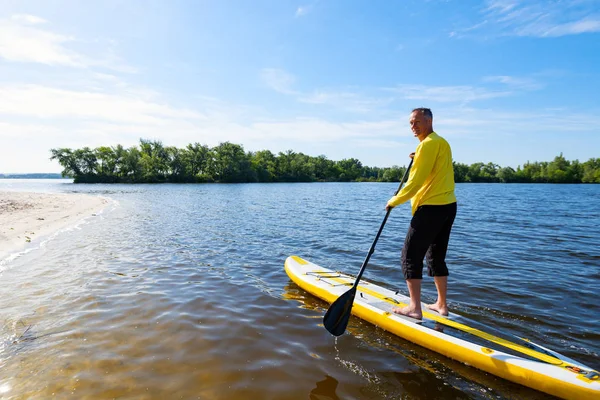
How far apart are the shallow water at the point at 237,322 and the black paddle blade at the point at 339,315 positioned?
0.83ft

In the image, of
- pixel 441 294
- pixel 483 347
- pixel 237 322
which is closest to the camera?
pixel 483 347

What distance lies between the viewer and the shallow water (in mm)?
3832

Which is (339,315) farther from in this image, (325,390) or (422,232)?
(422,232)

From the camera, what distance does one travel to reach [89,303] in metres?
6.04

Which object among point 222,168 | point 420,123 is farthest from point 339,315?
point 222,168

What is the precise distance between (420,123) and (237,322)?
424 centimetres

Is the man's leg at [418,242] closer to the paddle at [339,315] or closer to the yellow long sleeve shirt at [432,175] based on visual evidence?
the yellow long sleeve shirt at [432,175]

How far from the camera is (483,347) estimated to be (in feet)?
14.2

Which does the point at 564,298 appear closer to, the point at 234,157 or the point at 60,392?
the point at 60,392

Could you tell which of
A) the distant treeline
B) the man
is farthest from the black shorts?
the distant treeline

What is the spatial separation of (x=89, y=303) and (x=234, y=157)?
100693 mm

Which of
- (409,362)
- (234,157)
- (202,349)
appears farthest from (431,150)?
(234,157)

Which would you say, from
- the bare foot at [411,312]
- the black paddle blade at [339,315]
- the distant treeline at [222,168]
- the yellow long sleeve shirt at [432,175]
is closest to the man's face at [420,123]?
the yellow long sleeve shirt at [432,175]

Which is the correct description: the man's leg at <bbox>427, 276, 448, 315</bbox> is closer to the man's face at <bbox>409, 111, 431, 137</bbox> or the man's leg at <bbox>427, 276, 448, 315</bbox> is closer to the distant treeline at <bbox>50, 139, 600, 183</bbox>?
the man's face at <bbox>409, 111, 431, 137</bbox>
